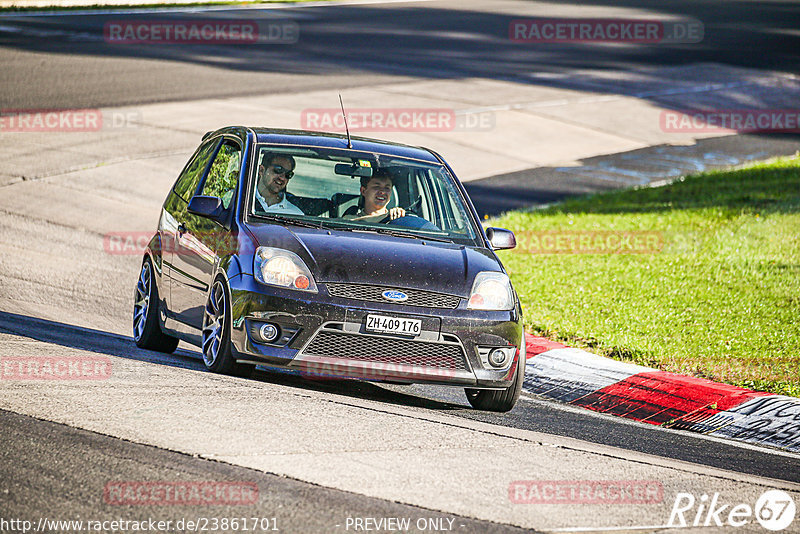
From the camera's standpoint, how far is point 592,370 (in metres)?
9.28

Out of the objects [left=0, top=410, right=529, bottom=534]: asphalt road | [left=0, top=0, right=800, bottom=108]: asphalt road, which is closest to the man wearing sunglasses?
[left=0, top=410, right=529, bottom=534]: asphalt road

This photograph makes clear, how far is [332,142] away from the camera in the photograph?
8734 mm

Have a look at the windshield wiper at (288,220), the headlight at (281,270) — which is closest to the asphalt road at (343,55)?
the windshield wiper at (288,220)

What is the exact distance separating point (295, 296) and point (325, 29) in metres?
29.6

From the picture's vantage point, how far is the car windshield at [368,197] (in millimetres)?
8172

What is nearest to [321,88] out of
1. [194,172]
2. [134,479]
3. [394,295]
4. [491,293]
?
Result: [194,172]

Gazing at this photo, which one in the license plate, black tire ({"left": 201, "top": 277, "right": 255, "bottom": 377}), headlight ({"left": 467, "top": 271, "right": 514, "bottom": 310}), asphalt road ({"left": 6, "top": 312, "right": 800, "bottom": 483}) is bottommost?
asphalt road ({"left": 6, "top": 312, "right": 800, "bottom": 483})

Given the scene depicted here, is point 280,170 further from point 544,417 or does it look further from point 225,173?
point 544,417

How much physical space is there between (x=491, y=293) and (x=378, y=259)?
0.77 meters

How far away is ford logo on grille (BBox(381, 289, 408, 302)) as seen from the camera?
23.9 feet

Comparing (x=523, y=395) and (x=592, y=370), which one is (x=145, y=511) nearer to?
(x=523, y=395)

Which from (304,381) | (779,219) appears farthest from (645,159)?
(304,381)

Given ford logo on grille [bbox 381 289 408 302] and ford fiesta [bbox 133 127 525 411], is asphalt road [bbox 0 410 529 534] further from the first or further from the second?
ford logo on grille [bbox 381 289 408 302]

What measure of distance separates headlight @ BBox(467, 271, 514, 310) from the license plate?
42 cm
